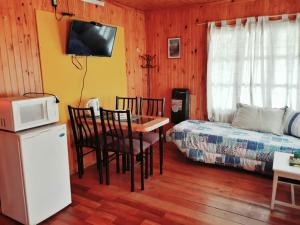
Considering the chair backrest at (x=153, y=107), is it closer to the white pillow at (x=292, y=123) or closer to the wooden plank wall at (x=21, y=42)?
the wooden plank wall at (x=21, y=42)

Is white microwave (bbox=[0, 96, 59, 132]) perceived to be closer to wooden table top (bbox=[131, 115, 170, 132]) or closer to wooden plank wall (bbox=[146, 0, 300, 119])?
wooden table top (bbox=[131, 115, 170, 132])

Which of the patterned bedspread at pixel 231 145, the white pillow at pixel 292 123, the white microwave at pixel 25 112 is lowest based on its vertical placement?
the patterned bedspread at pixel 231 145

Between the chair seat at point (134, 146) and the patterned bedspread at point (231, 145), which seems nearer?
the chair seat at point (134, 146)

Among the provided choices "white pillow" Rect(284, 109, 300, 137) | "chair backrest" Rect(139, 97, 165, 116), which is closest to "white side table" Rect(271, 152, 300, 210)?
"white pillow" Rect(284, 109, 300, 137)

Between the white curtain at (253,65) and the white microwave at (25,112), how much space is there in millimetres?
2611

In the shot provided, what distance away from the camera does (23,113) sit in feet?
6.94

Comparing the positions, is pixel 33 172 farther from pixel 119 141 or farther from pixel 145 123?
pixel 145 123

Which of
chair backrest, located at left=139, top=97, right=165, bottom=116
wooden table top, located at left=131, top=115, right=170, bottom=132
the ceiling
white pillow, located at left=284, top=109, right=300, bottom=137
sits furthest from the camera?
the ceiling

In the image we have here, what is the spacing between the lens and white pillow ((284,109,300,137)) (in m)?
3.19

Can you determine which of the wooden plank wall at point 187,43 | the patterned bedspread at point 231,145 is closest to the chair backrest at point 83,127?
the patterned bedspread at point 231,145

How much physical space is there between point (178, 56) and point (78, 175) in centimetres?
254

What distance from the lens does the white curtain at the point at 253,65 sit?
3.43 meters

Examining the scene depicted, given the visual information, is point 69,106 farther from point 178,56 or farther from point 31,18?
point 178,56

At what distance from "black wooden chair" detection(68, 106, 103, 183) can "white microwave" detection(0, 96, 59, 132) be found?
0.58m
